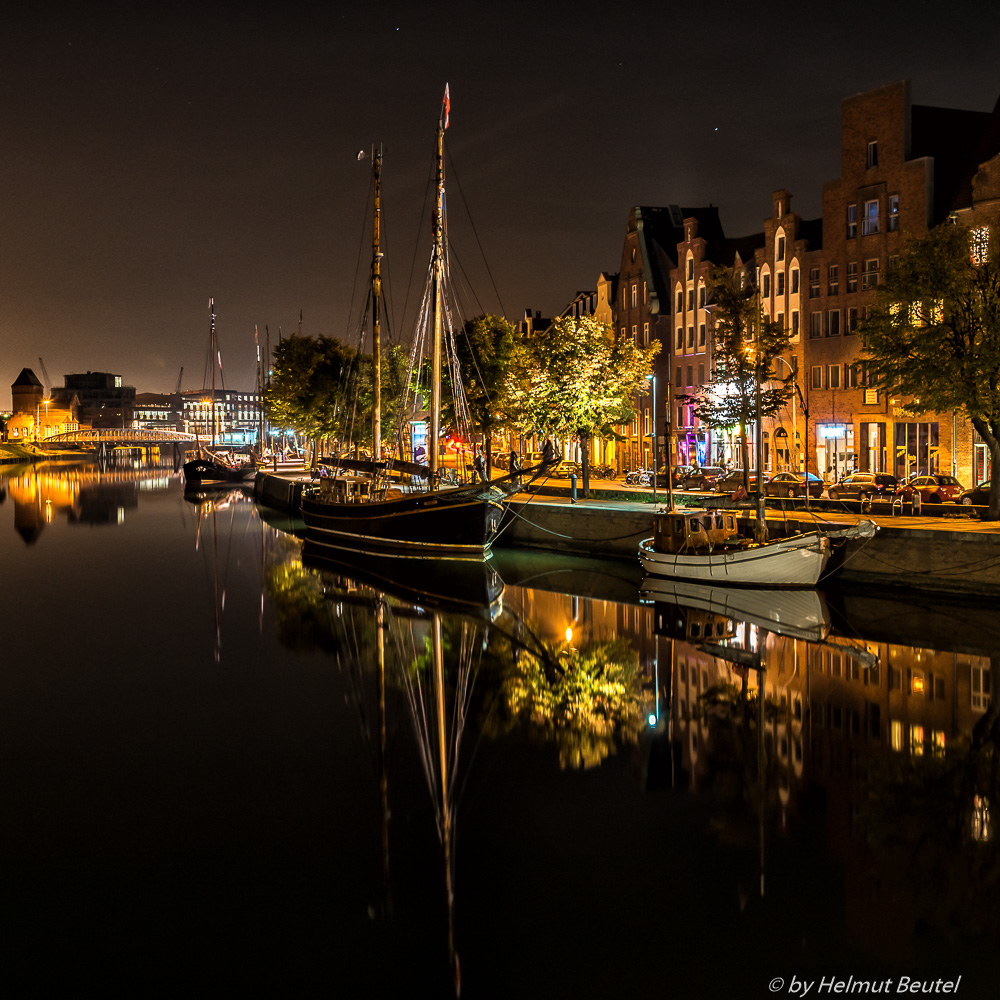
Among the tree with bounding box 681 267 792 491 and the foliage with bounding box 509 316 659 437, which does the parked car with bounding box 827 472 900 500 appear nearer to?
the tree with bounding box 681 267 792 491

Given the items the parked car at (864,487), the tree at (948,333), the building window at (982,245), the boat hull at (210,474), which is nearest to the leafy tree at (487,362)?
the parked car at (864,487)

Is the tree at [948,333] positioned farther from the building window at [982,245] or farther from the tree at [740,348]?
the tree at [740,348]

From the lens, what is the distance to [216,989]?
10312 millimetres

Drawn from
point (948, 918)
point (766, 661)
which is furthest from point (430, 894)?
point (766, 661)

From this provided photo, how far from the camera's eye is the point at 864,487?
43469mm

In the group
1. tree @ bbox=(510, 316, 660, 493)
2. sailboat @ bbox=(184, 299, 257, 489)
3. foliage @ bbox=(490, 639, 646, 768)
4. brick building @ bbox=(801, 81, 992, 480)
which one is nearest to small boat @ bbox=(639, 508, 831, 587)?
foliage @ bbox=(490, 639, 646, 768)

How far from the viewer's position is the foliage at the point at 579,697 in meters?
18.7

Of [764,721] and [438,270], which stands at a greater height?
[438,270]

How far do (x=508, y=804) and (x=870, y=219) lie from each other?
51.5m

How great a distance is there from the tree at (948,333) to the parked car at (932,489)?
14.6 feet

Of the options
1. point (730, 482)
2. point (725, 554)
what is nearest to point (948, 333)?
point (725, 554)

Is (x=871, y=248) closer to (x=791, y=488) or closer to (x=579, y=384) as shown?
(x=791, y=488)

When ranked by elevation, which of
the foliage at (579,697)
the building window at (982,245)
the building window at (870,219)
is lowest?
the foliage at (579,697)

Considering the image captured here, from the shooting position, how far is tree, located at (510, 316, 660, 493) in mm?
53719
